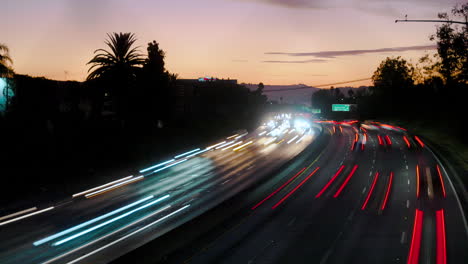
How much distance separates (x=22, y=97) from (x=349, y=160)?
35209mm

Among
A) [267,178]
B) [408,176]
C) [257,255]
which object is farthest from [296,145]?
[257,255]

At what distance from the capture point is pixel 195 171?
4156cm

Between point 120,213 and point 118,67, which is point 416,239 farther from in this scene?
point 118,67

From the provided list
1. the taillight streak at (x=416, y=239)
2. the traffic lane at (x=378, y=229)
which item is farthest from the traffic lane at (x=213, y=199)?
the taillight streak at (x=416, y=239)

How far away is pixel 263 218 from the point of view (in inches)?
976

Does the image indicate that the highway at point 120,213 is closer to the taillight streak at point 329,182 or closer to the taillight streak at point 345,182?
the taillight streak at point 329,182

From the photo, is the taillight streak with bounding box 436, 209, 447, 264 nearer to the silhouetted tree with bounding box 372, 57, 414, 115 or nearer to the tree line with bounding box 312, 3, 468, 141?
the tree line with bounding box 312, 3, 468, 141

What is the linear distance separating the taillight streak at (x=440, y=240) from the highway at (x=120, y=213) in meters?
12.2

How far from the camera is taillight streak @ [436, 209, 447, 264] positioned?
18156 mm

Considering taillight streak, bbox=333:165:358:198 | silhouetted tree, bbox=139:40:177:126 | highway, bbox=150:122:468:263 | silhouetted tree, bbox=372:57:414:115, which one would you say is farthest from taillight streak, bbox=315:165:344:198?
silhouetted tree, bbox=372:57:414:115

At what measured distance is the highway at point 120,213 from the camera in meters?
19.4

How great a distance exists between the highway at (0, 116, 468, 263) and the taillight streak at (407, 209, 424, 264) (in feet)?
0.13

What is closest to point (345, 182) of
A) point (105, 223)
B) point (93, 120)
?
point (105, 223)

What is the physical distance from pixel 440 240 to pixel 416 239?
3.35 ft
